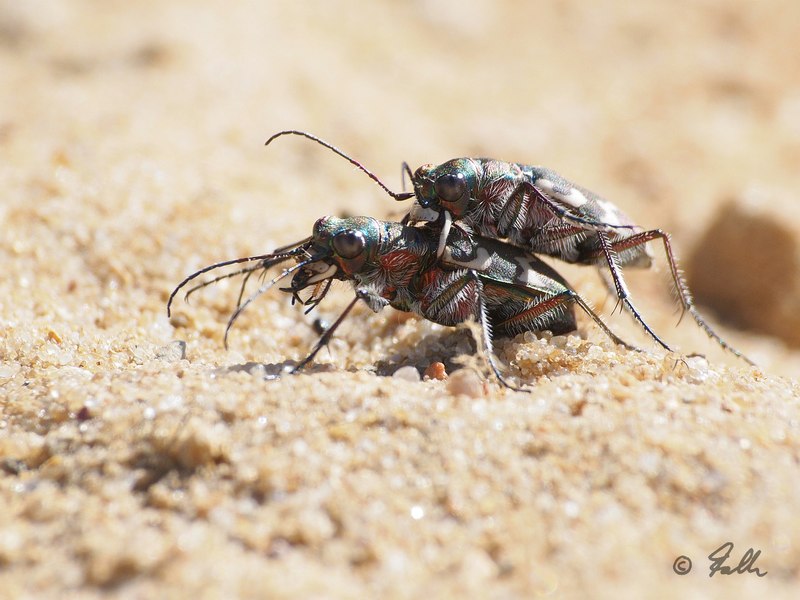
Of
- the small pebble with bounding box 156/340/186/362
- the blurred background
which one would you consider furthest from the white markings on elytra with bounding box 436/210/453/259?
the blurred background

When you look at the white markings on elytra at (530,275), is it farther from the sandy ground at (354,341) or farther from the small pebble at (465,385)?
the small pebble at (465,385)

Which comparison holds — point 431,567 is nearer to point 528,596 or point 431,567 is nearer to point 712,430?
point 528,596

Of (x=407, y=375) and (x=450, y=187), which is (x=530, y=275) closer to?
(x=450, y=187)

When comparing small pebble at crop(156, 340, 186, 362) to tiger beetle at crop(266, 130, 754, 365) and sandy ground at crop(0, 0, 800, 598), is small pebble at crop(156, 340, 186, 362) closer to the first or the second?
sandy ground at crop(0, 0, 800, 598)

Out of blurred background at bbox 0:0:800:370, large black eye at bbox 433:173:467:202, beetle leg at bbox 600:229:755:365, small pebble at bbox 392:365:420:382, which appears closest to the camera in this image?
small pebble at bbox 392:365:420:382

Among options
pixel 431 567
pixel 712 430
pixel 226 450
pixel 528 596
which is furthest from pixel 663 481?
pixel 226 450

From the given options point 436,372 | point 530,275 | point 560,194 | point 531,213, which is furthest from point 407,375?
point 560,194

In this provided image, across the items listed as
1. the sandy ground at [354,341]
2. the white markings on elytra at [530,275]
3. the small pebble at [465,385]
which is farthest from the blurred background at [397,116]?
the small pebble at [465,385]
